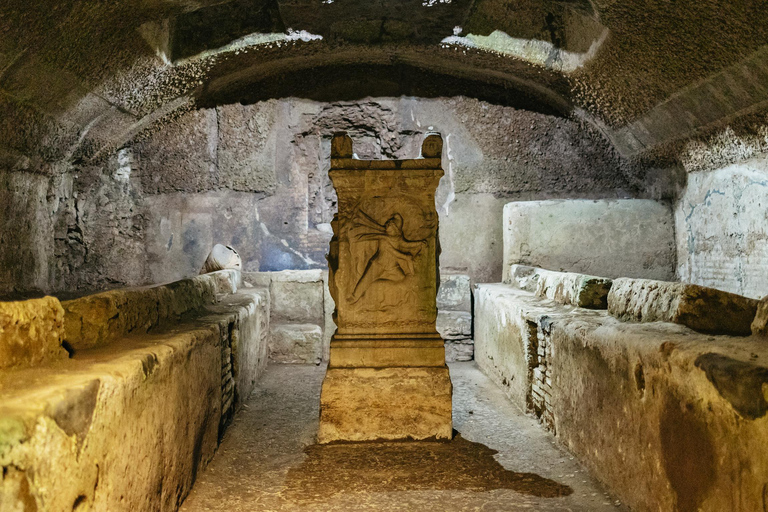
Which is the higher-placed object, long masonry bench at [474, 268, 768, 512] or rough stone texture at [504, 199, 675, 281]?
rough stone texture at [504, 199, 675, 281]

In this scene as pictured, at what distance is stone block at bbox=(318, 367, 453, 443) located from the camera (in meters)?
3.59

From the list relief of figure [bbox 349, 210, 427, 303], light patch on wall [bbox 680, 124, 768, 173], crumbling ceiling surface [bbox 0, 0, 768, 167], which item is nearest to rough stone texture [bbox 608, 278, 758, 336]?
relief of figure [bbox 349, 210, 427, 303]

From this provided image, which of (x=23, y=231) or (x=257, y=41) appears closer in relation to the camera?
(x=23, y=231)

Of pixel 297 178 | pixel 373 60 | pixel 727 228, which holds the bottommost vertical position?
pixel 727 228

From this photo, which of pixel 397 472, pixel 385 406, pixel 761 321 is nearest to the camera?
pixel 761 321

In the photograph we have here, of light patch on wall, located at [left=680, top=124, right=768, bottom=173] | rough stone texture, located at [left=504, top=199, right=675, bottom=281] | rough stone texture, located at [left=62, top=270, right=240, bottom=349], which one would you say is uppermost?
light patch on wall, located at [left=680, top=124, right=768, bottom=173]

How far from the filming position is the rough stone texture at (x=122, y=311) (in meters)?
2.33

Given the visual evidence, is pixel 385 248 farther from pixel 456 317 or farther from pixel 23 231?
pixel 23 231

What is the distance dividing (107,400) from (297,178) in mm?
5357

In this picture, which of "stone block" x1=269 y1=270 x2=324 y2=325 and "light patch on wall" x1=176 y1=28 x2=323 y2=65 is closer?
"light patch on wall" x1=176 y1=28 x2=323 y2=65

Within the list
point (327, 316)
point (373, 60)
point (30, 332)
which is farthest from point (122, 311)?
point (373, 60)

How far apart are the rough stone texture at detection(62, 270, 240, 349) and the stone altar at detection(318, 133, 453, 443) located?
100cm

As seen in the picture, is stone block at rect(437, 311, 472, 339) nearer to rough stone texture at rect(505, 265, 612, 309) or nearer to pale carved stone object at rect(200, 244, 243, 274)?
rough stone texture at rect(505, 265, 612, 309)

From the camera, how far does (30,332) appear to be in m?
1.84
